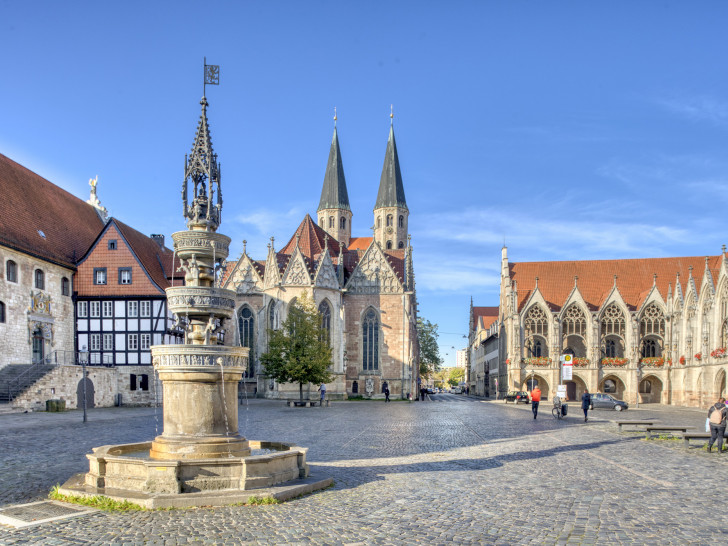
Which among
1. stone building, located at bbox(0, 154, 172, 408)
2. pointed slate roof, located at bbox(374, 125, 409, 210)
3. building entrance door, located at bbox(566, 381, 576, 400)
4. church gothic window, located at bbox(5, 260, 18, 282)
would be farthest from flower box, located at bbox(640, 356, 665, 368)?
church gothic window, located at bbox(5, 260, 18, 282)

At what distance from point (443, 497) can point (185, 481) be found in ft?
12.5

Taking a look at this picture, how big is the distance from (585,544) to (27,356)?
36.1 metres

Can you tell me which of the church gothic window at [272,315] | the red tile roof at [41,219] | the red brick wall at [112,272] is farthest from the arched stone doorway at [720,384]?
the red tile roof at [41,219]

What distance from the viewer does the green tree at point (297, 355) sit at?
4041cm

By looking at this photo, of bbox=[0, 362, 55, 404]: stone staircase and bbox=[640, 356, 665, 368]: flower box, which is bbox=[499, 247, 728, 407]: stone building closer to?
bbox=[640, 356, 665, 368]: flower box

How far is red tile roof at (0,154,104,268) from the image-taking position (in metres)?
36.8

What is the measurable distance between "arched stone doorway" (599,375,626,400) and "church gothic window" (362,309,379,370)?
2014cm

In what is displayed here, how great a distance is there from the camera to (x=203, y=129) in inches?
495

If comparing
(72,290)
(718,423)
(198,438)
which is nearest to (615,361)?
(718,423)

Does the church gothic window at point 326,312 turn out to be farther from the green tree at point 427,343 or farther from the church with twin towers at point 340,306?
the green tree at point 427,343

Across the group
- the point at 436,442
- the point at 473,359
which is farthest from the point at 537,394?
the point at 473,359

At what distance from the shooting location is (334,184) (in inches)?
3118

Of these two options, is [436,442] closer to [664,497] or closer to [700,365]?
[664,497]

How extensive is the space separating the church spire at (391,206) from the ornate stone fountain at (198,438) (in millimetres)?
66810
